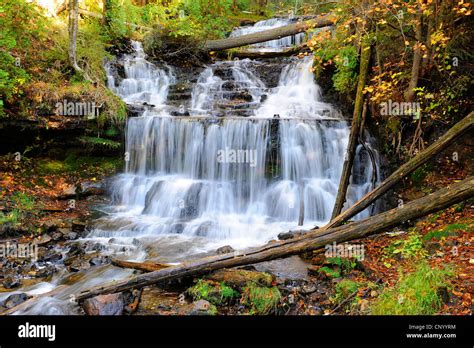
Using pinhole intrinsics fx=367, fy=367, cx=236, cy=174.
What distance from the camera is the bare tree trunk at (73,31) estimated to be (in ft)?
37.0

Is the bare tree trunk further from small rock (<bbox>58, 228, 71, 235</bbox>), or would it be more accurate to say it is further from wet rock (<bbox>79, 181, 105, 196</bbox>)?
small rock (<bbox>58, 228, 71, 235</bbox>)

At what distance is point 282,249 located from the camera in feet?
18.2

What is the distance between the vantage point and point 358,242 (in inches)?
282

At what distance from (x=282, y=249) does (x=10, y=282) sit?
4.76 m

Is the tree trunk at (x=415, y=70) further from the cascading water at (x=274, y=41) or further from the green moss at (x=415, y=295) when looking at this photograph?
the cascading water at (x=274, y=41)

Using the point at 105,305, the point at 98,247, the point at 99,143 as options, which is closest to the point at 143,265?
the point at 105,305

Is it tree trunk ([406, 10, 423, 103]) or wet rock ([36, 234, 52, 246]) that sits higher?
tree trunk ([406, 10, 423, 103])

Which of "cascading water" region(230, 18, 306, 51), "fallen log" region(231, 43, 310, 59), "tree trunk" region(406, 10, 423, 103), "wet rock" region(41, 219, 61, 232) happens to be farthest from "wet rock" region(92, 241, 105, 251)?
"cascading water" region(230, 18, 306, 51)

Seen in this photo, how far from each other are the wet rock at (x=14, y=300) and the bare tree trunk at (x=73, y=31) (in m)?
8.02

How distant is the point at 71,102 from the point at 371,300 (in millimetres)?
9717

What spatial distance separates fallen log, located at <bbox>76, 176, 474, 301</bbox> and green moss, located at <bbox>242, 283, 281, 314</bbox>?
407mm

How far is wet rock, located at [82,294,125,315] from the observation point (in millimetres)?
5051
